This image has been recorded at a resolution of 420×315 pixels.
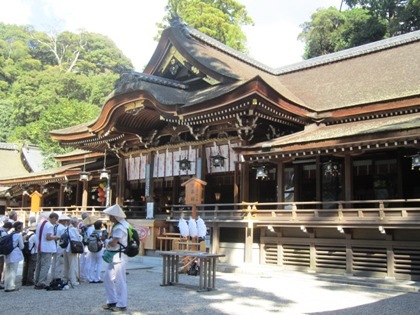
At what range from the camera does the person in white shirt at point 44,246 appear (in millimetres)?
9602

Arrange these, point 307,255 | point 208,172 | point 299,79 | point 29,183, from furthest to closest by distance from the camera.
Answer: point 29,183 → point 299,79 → point 208,172 → point 307,255

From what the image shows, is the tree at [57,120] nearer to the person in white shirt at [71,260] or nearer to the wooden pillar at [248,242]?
the wooden pillar at [248,242]

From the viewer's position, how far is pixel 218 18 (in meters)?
41.6

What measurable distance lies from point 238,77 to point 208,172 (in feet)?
12.7

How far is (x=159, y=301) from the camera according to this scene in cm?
847

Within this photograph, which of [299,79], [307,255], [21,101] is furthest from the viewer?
[21,101]

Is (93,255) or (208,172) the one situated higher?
(208,172)

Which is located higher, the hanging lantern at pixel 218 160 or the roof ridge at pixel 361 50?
the roof ridge at pixel 361 50

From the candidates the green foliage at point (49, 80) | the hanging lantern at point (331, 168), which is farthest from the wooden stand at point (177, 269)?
the green foliage at point (49, 80)

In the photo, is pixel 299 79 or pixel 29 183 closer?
pixel 299 79

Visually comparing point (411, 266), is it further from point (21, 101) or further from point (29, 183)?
point (21, 101)

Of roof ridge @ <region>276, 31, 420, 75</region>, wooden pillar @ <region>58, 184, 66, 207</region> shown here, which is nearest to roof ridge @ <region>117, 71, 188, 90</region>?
roof ridge @ <region>276, 31, 420, 75</region>

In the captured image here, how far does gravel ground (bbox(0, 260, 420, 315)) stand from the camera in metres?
7.70

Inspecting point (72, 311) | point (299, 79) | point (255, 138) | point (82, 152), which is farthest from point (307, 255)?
point (82, 152)
